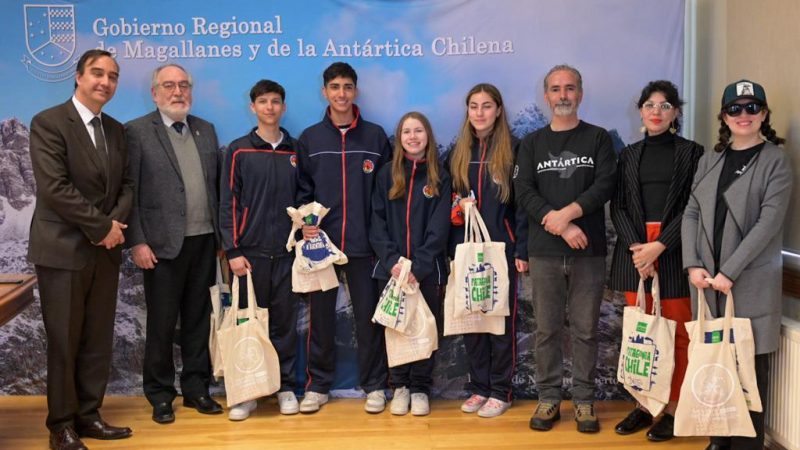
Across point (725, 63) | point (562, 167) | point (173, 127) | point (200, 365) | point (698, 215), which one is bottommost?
point (200, 365)

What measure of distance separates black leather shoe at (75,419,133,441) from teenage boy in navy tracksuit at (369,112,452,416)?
54.6 inches

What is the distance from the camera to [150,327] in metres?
3.89

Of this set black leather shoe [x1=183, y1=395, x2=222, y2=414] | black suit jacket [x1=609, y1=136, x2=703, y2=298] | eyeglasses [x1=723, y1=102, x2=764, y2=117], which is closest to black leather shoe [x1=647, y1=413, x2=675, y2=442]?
black suit jacket [x1=609, y1=136, x2=703, y2=298]

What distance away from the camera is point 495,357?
3928 millimetres

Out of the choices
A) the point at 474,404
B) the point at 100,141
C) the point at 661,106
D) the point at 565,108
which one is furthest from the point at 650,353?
the point at 100,141

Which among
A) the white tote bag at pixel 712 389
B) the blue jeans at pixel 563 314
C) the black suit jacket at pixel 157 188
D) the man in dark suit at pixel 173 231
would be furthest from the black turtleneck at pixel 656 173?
the black suit jacket at pixel 157 188

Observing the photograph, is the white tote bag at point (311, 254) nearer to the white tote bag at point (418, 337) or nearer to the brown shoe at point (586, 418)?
the white tote bag at point (418, 337)

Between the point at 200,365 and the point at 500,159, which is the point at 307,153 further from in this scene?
the point at 200,365

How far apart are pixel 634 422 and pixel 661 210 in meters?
1.07

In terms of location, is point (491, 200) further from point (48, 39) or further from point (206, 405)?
point (48, 39)

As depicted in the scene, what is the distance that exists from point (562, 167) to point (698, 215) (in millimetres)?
684

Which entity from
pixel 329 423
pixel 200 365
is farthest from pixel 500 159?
pixel 200 365

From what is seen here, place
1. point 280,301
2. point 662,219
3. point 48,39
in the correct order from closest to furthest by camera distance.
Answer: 1. point 662,219
2. point 280,301
3. point 48,39

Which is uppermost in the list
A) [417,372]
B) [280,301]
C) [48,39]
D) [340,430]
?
[48,39]
